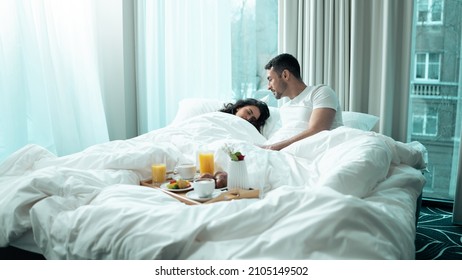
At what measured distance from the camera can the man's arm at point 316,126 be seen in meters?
2.37

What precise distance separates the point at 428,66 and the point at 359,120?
0.67 m

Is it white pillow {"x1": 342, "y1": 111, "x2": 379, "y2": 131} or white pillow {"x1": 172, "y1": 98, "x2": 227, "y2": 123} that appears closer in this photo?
white pillow {"x1": 342, "y1": 111, "x2": 379, "y2": 131}

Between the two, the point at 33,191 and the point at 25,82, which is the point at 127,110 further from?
the point at 33,191

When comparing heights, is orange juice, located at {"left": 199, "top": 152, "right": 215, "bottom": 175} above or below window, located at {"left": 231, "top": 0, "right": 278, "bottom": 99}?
below

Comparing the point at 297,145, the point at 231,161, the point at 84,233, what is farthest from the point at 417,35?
the point at 84,233

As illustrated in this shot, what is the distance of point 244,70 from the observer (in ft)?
12.1

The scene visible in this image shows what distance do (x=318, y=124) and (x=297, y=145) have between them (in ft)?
1.16

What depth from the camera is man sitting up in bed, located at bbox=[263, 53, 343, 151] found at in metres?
2.39

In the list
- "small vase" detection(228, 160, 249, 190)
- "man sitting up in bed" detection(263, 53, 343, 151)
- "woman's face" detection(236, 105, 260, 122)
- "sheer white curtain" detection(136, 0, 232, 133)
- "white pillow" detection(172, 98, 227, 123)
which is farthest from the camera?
"sheer white curtain" detection(136, 0, 232, 133)

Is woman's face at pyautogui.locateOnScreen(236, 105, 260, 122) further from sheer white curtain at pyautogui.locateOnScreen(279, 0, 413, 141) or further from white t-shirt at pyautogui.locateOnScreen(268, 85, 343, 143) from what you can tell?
sheer white curtain at pyautogui.locateOnScreen(279, 0, 413, 141)

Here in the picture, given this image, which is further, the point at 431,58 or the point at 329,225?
the point at 431,58

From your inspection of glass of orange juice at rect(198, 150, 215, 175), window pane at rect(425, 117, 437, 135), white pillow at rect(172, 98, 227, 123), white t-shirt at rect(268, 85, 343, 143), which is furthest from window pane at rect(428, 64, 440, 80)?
glass of orange juice at rect(198, 150, 215, 175)

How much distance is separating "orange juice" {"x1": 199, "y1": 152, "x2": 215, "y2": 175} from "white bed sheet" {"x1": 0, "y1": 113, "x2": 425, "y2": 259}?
→ 0.59 feet

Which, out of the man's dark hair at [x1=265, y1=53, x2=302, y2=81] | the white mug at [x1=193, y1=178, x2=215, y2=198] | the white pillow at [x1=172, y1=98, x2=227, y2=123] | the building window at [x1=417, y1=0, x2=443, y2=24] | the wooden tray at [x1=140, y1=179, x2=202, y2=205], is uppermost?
the building window at [x1=417, y1=0, x2=443, y2=24]
